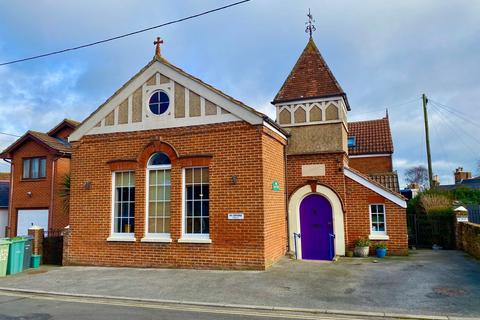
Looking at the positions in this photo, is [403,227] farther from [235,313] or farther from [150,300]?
[150,300]

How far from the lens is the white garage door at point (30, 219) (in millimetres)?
22562

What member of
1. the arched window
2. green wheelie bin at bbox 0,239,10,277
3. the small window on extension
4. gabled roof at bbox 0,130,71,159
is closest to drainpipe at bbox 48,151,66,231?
gabled roof at bbox 0,130,71,159

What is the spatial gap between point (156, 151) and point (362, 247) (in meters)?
7.81

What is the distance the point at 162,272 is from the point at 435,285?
286 inches

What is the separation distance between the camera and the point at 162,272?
36.6 feet

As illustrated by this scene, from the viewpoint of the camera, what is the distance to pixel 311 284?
9.17 metres

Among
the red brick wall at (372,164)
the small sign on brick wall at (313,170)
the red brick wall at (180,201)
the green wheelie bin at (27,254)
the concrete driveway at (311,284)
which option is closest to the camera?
the concrete driveway at (311,284)

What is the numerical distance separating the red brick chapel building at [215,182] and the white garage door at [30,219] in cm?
1107

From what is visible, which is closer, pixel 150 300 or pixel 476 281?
pixel 150 300

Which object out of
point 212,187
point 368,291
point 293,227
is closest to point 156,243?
point 212,187

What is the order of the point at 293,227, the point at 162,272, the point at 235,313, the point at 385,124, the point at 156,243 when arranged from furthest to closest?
the point at 385,124 → the point at 293,227 → the point at 156,243 → the point at 162,272 → the point at 235,313

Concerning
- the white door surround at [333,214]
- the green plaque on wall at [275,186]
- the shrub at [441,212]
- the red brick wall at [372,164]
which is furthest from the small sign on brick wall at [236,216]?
the red brick wall at [372,164]

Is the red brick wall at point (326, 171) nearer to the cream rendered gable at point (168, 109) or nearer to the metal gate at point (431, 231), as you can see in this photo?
the cream rendered gable at point (168, 109)

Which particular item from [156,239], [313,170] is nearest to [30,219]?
[156,239]
